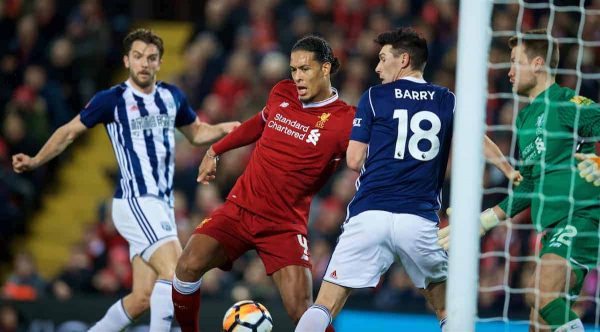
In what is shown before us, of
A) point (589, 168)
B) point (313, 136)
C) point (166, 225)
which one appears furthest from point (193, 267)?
point (589, 168)

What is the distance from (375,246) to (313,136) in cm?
106

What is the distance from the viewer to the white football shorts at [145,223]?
25.3 ft

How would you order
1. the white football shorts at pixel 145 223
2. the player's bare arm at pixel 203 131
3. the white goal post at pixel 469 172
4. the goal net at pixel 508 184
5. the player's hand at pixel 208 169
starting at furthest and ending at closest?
the goal net at pixel 508 184 < the player's bare arm at pixel 203 131 < the white football shorts at pixel 145 223 < the player's hand at pixel 208 169 < the white goal post at pixel 469 172

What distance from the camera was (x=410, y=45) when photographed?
21.3ft

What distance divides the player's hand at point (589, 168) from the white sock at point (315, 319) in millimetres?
1783

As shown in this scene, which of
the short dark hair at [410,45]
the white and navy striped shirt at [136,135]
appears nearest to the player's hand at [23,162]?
the white and navy striped shirt at [136,135]

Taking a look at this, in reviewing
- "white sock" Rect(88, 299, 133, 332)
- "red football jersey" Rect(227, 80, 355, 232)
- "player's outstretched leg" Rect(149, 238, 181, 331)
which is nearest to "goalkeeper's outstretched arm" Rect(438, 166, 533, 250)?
"red football jersey" Rect(227, 80, 355, 232)

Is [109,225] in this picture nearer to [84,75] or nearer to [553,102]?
[84,75]

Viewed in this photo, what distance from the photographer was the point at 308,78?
6.96m

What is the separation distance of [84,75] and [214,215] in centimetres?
796

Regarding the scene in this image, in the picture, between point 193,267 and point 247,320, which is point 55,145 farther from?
point 247,320

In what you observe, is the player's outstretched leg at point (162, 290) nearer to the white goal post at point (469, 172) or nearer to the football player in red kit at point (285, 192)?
the football player in red kit at point (285, 192)

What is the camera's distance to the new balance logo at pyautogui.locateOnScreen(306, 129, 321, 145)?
699 centimetres

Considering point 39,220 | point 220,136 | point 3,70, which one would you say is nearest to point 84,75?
point 3,70
